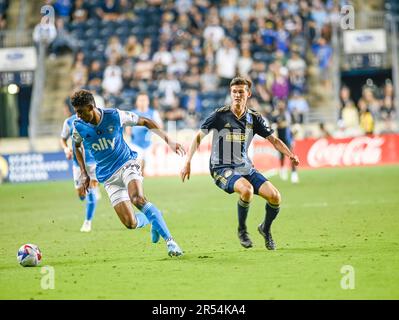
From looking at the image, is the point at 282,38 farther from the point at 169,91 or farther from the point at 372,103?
the point at 169,91

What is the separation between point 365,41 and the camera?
91.9ft

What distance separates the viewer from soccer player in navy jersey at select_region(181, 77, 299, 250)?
11109 mm

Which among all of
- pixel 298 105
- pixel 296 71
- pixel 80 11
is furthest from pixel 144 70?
pixel 298 105

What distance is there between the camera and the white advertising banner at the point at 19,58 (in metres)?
29.0

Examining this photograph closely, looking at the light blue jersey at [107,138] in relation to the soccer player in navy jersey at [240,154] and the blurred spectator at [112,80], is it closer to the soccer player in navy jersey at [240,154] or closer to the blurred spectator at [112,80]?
the soccer player in navy jersey at [240,154]

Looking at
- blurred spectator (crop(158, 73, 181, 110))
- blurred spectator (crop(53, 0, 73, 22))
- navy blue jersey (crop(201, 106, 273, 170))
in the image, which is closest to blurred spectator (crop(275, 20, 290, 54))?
blurred spectator (crop(158, 73, 181, 110))

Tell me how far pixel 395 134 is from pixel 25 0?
15519 millimetres

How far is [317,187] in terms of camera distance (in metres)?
21.3

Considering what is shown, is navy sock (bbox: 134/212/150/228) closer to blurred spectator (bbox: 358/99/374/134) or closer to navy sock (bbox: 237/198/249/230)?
navy sock (bbox: 237/198/249/230)

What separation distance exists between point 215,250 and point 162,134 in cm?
183

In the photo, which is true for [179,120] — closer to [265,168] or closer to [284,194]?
[265,168]

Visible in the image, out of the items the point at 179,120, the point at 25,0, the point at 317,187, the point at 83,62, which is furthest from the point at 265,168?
the point at 25,0

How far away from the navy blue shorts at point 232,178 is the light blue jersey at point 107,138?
1.22 metres

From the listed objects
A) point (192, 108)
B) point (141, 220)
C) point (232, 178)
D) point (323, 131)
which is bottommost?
point (141, 220)
